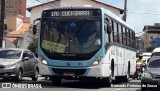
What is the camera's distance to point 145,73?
15.8 metres

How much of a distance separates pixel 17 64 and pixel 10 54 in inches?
47.1

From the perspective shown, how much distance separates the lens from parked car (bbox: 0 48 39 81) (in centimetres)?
1920

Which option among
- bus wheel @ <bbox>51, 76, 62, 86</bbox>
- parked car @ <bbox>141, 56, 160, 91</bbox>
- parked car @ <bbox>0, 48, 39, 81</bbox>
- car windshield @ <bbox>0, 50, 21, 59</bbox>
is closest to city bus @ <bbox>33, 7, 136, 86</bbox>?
bus wheel @ <bbox>51, 76, 62, 86</bbox>

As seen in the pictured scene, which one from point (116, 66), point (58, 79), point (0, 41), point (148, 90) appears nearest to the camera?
point (148, 90)

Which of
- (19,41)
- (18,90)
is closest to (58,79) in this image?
(18,90)

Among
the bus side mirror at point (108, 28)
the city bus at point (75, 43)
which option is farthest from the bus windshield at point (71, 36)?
the bus side mirror at point (108, 28)

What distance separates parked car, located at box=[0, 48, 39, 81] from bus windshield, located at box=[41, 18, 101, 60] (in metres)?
2.93

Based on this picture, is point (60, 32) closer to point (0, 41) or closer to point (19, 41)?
point (0, 41)

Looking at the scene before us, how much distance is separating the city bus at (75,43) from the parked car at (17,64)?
2.67m

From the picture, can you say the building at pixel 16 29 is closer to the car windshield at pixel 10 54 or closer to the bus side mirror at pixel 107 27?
the car windshield at pixel 10 54

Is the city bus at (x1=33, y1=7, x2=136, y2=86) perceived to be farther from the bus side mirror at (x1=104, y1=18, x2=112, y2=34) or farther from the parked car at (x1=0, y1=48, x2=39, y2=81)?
the parked car at (x1=0, y1=48, x2=39, y2=81)

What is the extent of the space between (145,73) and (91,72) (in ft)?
7.44

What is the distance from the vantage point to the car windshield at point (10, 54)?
2039 cm

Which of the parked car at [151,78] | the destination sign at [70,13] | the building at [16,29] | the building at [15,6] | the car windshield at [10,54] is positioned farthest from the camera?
the building at [15,6]
